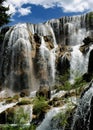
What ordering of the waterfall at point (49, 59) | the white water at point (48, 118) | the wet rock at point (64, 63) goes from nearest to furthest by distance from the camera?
the white water at point (48, 118), the wet rock at point (64, 63), the waterfall at point (49, 59)

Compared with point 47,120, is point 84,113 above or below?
above

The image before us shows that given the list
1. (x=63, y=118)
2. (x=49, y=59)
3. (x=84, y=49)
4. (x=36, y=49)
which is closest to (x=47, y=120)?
(x=63, y=118)

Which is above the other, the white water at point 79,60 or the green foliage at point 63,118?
the white water at point 79,60

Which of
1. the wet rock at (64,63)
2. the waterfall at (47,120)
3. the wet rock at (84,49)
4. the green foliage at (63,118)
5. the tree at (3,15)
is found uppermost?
the tree at (3,15)

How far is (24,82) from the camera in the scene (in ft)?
181

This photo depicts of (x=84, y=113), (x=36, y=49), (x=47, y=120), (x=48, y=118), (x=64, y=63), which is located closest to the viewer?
(x=84, y=113)

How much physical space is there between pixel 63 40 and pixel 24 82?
1029 cm

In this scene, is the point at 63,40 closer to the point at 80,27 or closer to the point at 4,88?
the point at 80,27

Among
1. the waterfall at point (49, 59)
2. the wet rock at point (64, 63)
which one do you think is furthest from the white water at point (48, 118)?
the waterfall at point (49, 59)

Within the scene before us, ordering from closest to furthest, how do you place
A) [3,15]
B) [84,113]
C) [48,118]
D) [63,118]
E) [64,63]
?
[84,113], [63,118], [48,118], [3,15], [64,63]

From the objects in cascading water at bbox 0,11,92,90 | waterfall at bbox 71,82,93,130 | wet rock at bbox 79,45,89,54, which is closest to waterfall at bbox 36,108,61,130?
waterfall at bbox 71,82,93,130

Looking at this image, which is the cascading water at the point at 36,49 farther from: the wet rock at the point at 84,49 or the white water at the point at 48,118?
the white water at the point at 48,118

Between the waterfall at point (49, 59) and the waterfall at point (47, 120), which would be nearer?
the waterfall at point (47, 120)

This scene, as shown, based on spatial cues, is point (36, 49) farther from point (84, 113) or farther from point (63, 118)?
point (84, 113)
